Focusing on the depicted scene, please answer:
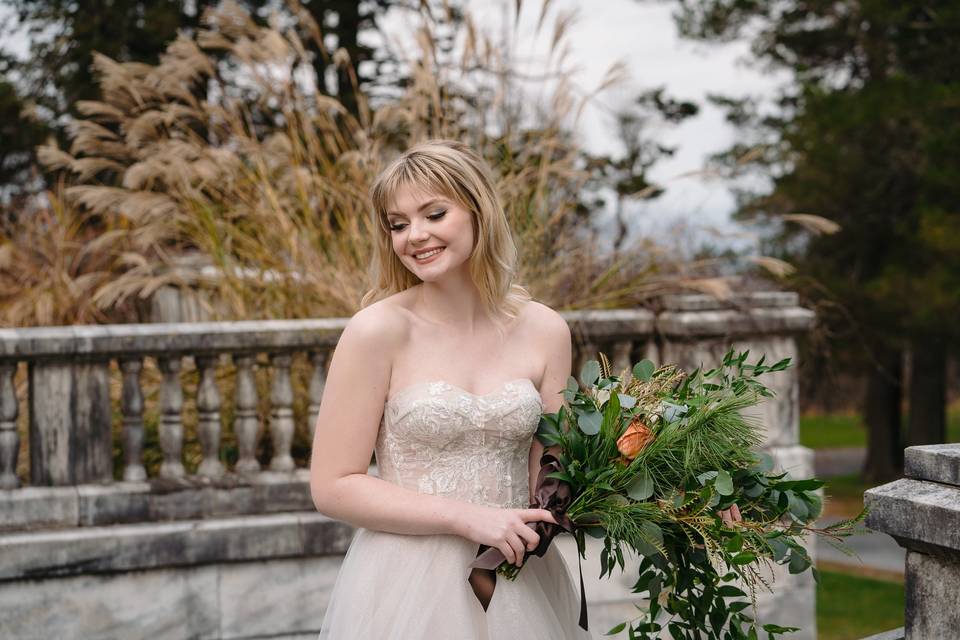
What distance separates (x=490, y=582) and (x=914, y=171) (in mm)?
13707

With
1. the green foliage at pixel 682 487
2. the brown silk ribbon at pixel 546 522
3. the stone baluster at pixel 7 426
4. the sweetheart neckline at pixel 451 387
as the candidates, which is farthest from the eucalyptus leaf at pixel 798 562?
the stone baluster at pixel 7 426

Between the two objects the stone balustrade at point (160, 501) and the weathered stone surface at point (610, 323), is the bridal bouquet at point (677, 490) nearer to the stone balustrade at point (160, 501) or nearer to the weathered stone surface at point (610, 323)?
the stone balustrade at point (160, 501)

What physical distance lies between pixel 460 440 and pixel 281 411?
2.54m

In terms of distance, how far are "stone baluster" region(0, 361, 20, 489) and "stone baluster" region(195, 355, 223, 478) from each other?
80 cm

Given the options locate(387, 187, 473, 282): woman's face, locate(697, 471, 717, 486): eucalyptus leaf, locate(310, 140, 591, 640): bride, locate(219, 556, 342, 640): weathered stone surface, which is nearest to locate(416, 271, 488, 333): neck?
locate(310, 140, 591, 640): bride

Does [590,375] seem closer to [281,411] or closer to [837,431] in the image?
[281,411]

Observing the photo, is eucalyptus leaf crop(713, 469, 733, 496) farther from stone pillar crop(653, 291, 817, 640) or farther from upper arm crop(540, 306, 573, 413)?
stone pillar crop(653, 291, 817, 640)

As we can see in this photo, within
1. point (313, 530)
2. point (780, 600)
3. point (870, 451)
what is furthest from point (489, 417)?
point (870, 451)

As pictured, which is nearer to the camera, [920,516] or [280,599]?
[920,516]

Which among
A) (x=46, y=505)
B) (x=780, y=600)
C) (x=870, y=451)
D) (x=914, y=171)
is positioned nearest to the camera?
(x=46, y=505)

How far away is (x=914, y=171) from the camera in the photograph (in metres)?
14.5

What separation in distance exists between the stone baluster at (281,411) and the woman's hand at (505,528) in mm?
2744

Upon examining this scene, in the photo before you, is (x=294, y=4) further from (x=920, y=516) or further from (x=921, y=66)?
(x=921, y=66)

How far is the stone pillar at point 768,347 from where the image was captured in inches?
216
